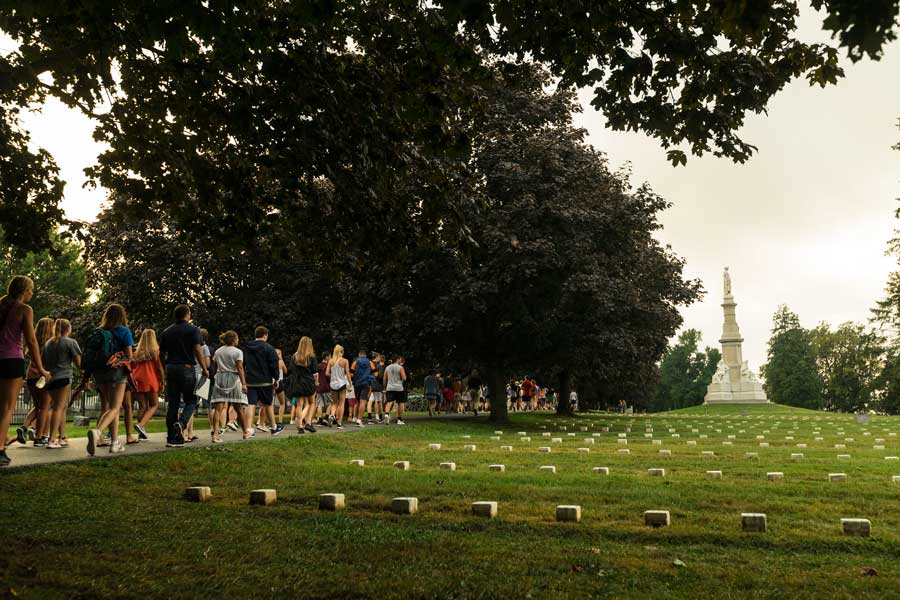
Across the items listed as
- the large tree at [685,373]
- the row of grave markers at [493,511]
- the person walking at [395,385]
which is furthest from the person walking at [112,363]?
the large tree at [685,373]

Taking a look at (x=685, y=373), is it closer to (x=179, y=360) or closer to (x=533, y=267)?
(x=533, y=267)

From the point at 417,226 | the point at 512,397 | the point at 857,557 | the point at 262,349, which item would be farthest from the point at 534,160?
the point at 512,397

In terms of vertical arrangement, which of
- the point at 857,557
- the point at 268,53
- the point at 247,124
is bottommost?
the point at 857,557

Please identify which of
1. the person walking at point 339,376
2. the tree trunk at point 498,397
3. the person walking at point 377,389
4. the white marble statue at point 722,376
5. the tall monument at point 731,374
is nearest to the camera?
the person walking at point 339,376

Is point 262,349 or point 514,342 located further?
point 514,342

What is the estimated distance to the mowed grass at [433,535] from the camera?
534 cm

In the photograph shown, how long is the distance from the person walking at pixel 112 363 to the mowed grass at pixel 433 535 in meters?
1.20

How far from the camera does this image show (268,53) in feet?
26.9

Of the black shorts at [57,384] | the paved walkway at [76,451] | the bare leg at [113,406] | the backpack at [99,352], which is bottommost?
the paved walkway at [76,451]

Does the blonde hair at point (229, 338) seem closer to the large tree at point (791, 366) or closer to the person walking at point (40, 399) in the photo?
the person walking at point (40, 399)

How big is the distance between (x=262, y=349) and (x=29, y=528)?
9500 millimetres

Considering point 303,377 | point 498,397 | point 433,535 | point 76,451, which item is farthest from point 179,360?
point 498,397

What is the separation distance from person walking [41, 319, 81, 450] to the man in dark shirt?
4.56 feet

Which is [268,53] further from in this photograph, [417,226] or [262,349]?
A: [262,349]
